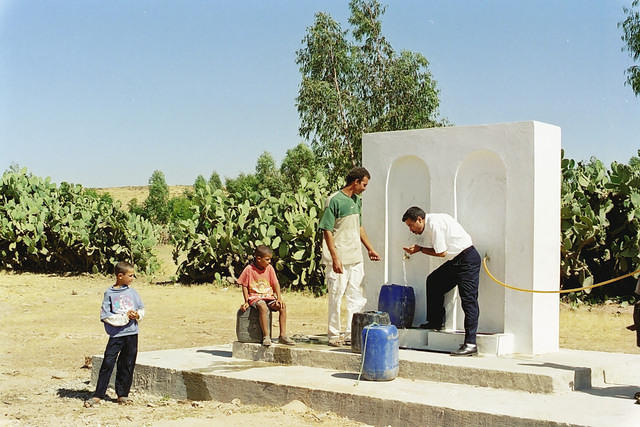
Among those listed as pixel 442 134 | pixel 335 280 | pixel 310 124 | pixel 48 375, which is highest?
pixel 310 124

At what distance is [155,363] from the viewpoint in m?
8.14

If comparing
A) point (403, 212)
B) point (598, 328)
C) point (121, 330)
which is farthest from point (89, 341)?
point (598, 328)

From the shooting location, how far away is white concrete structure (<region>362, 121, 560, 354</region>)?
768 centimetres

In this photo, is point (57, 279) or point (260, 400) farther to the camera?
point (57, 279)

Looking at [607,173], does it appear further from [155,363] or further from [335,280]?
[155,363]

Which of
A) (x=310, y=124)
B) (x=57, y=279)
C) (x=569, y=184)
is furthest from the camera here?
(x=310, y=124)

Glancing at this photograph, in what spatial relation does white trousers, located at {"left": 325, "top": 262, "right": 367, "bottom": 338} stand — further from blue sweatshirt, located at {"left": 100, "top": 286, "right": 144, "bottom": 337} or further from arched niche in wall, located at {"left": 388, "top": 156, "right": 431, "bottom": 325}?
blue sweatshirt, located at {"left": 100, "top": 286, "right": 144, "bottom": 337}

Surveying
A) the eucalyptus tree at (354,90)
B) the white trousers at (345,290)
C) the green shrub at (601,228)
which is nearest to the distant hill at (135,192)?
the eucalyptus tree at (354,90)

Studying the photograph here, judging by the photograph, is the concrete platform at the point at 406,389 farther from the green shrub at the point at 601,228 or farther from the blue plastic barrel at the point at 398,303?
the green shrub at the point at 601,228

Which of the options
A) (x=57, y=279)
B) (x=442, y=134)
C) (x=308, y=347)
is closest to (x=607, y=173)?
(x=442, y=134)

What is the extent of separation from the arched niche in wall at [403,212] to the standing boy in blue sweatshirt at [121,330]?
3.08 meters

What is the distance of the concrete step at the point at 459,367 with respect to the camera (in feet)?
21.6

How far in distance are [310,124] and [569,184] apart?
1100 cm

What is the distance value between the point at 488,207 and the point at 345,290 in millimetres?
1800
